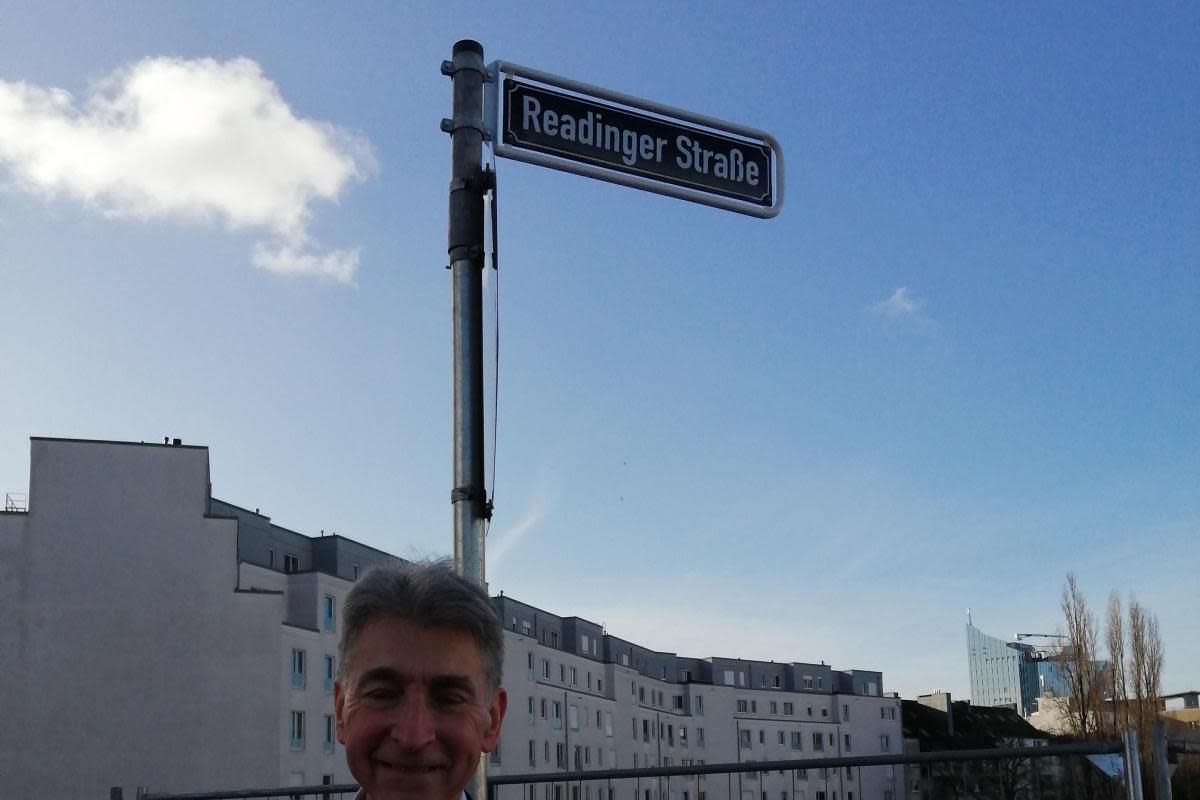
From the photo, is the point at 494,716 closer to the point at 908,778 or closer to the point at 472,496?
the point at 472,496

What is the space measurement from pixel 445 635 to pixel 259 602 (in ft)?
150

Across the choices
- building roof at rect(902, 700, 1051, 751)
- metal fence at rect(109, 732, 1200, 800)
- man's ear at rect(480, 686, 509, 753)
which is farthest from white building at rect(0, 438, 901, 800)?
building roof at rect(902, 700, 1051, 751)

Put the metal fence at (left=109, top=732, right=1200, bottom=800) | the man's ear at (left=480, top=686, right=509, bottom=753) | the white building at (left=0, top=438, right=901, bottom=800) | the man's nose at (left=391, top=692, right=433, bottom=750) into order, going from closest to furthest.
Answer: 1. the man's nose at (left=391, top=692, right=433, bottom=750)
2. the man's ear at (left=480, top=686, right=509, bottom=753)
3. the metal fence at (left=109, top=732, right=1200, bottom=800)
4. the white building at (left=0, top=438, right=901, bottom=800)

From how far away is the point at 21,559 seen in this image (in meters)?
43.0

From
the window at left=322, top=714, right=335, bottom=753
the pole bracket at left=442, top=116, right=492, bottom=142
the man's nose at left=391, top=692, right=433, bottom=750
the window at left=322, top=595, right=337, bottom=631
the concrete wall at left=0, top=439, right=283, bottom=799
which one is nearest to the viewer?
the man's nose at left=391, top=692, right=433, bottom=750

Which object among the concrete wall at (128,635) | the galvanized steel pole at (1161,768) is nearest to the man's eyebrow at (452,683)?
the galvanized steel pole at (1161,768)

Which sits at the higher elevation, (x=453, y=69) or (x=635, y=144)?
(x=453, y=69)

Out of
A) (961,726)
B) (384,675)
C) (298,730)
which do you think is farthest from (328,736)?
(961,726)

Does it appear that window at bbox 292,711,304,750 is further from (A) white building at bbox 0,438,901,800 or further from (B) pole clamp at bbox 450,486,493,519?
(B) pole clamp at bbox 450,486,493,519

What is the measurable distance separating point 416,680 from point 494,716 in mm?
283

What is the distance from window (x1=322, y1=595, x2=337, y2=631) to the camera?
51.5 m

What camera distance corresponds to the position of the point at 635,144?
5.11m

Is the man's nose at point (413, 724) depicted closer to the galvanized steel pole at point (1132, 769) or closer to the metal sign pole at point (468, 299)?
the metal sign pole at point (468, 299)

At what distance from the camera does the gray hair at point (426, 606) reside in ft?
8.49
